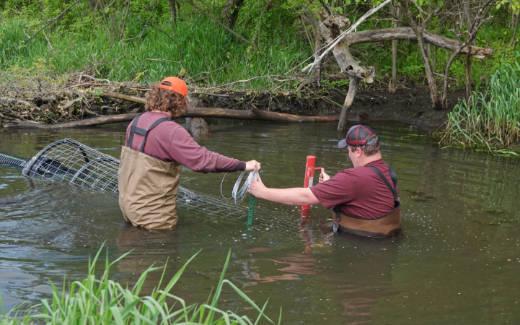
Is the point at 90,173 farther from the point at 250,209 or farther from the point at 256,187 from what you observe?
the point at 256,187

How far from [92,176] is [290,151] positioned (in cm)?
411

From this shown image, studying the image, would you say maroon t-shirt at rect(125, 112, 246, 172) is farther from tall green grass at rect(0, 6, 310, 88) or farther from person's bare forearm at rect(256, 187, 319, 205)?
tall green grass at rect(0, 6, 310, 88)

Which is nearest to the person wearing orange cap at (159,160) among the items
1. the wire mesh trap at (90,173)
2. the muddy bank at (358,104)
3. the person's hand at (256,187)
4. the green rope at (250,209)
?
the person's hand at (256,187)

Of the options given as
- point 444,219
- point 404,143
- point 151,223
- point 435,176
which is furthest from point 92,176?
point 404,143

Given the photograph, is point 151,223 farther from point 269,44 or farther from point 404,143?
point 269,44

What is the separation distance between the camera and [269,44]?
16922 mm

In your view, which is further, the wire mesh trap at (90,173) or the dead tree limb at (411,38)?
the dead tree limb at (411,38)

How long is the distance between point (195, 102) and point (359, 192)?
25.4 feet

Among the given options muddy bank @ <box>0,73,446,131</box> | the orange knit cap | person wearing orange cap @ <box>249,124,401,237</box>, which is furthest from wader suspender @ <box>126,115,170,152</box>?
muddy bank @ <box>0,73,446,131</box>

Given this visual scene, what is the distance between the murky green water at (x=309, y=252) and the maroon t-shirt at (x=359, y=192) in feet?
1.00

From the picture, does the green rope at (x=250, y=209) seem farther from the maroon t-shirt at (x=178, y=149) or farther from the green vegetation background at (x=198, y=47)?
the green vegetation background at (x=198, y=47)

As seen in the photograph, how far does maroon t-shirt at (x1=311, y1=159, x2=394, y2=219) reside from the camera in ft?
22.4

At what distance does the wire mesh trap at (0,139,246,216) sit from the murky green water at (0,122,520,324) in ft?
0.43

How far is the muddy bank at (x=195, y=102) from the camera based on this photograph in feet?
45.5
